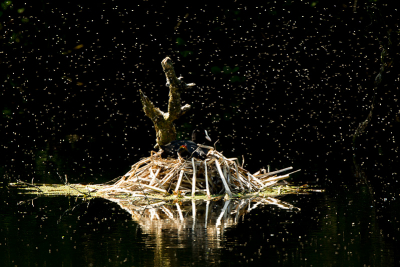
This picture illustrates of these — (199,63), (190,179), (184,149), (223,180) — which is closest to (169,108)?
(184,149)

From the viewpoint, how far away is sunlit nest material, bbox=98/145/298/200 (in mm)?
6879

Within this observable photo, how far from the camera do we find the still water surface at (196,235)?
419 centimetres

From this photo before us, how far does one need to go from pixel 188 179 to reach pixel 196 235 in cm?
212

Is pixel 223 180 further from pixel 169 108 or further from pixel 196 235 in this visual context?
pixel 196 235

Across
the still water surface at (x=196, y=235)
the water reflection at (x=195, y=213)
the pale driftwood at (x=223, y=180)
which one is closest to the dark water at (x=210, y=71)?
the pale driftwood at (x=223, y=180)

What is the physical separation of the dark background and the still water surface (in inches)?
417

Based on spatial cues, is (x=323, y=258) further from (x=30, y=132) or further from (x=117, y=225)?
(x=30, y=132)

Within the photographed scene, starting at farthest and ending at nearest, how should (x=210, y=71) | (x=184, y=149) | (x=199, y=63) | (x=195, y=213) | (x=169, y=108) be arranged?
(x=199, y=63)
(x=210, y=71)
(x=169, y=108)
(x=184, y=149)
(x=195, y=213)

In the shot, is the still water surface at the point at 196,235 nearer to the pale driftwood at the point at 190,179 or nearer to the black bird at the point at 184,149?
the pale driftwood at the point at 190,179

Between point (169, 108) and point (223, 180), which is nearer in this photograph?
point (223, 180)

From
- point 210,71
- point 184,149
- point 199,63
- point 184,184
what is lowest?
point 184,184

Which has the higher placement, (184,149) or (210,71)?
(210,71)

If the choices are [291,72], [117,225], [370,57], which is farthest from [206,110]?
[117,225]

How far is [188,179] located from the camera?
6.98 meters
